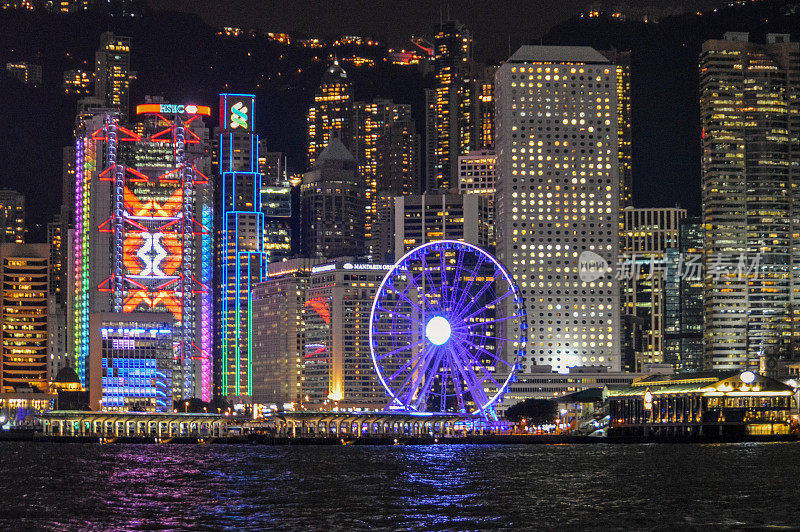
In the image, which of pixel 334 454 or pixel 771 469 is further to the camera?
pixel 334 454

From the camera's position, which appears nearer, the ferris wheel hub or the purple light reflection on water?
the purple light reflection on water

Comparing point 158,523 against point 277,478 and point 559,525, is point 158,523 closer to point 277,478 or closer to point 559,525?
point 559,525

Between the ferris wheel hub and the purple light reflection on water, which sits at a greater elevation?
the ferris wheel hub

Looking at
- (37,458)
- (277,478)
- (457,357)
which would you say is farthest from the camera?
(457,357)

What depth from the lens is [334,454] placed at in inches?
7402

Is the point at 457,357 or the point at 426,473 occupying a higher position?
the point at 457,357

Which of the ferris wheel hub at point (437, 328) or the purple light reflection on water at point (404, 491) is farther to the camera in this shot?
the ferris wheel hub at point (437, 328)

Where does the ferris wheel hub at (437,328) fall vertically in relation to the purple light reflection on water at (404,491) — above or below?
above

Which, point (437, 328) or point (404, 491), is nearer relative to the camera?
point (404, 491)

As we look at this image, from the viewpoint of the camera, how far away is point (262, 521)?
96375 millimetres

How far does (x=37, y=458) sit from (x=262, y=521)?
3585 inches

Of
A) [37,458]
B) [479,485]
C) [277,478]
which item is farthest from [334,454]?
[479,485]

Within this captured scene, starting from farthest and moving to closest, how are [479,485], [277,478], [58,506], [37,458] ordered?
[37,458] → [277,478] → [479,485] → [58,506]

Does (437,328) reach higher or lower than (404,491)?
higher
